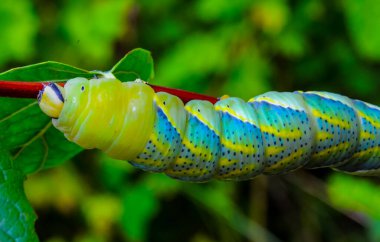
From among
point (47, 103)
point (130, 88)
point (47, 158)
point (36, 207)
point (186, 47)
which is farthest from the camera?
point (36, 207)

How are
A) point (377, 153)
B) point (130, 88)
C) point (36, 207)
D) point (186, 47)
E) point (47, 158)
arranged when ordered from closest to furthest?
point (130, 88)
point (47, 158)
point (377, 153)
point (186, 47)
point (36, 207)

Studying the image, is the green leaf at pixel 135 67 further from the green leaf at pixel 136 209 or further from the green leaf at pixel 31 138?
the green leaf at pixel 136 209

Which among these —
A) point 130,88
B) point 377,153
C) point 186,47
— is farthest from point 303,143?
point 186,47

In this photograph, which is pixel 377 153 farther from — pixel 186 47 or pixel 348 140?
pixel 186 47

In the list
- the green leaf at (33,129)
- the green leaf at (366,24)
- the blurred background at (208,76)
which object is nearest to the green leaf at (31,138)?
the green leaf at (33,129)

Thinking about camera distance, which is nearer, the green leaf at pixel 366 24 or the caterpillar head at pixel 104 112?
the caterpillar head at pixel 104 112

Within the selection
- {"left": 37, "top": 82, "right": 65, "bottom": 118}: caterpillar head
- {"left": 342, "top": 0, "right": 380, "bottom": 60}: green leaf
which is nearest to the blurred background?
{"left": 342, "top": 0, "right": 380, "bottom": 60}: green leaf

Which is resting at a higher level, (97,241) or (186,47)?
(186,47)
